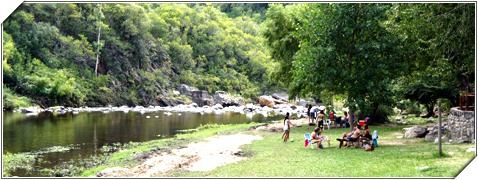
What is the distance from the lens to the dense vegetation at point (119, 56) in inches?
2235

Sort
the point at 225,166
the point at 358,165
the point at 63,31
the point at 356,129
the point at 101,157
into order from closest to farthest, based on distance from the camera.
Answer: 1. the point at 358,165
2. the point at 225,166
3. the point at 356,129
4. the point at 101,157
5. the point at 63,31

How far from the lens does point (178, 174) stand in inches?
535

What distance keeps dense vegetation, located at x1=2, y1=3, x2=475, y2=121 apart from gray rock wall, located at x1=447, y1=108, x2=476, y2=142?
8.12 ft

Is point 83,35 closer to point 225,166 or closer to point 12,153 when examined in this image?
point 12,153

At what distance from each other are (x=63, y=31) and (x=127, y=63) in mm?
9635

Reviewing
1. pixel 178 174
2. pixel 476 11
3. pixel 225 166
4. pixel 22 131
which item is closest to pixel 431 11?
pixel 476 11

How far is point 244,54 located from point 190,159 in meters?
79.8

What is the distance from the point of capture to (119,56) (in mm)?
71125

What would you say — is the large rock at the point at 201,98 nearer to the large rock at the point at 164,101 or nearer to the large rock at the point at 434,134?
the large rock at the point at 164,101

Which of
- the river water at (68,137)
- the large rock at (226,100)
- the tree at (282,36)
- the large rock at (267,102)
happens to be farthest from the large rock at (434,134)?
the large rock at (226,100)

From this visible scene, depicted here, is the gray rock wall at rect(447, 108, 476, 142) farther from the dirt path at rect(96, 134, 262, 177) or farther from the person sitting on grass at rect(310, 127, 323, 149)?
the dirt path at rect(96, 134, 262, 177)

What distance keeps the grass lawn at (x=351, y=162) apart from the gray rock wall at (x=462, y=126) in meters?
0.71

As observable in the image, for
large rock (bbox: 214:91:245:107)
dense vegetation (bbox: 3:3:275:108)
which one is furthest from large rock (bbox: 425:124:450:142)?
large rock (bbox: 214:91:245:107)

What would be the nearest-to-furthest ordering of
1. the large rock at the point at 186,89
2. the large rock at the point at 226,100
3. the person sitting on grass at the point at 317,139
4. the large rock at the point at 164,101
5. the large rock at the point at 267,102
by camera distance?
1. the person sitting on grass at the point at 317,139
2. the large rock at the point at 164,101
3. the large rock at the point at 267,102
4. the large rock at the point at 226,100
5. the large rock at the point at 186,89
